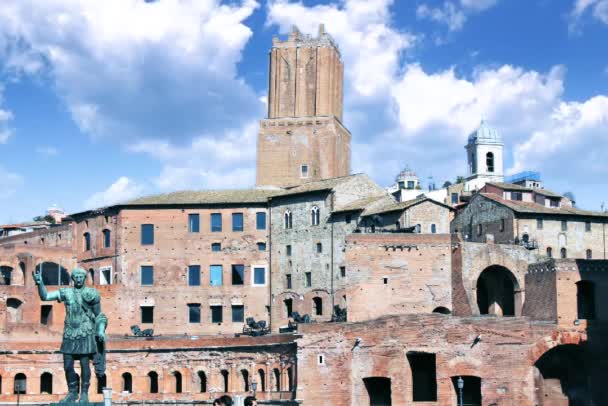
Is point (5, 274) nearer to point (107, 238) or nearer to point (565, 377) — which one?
point (107, 238)

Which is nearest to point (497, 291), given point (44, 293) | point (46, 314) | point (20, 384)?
point (46, 314)

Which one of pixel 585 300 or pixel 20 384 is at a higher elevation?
pixel 585 300

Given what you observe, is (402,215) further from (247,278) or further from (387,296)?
(247,278)

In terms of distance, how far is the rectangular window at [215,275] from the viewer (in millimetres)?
62688

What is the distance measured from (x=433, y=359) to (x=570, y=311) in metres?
7.56

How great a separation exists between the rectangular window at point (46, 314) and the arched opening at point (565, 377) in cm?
2989

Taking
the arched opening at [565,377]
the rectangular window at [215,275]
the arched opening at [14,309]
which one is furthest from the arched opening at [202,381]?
the arched opening at [565,377]

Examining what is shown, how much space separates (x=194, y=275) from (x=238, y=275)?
2827 mm

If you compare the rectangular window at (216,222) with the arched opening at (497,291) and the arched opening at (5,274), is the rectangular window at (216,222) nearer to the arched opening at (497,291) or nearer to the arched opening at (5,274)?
the arched opening at (5,274)

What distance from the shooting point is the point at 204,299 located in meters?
62.2

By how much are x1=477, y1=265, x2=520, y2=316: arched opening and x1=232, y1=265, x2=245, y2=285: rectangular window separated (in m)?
15.0

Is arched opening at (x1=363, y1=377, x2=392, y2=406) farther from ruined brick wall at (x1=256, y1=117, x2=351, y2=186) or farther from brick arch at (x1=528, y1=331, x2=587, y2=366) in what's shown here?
ruined brick wall at (x1=256, y1=117, x2=351, y2=186)

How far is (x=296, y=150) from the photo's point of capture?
235 feet

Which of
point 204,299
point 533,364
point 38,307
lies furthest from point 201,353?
point 533,364
